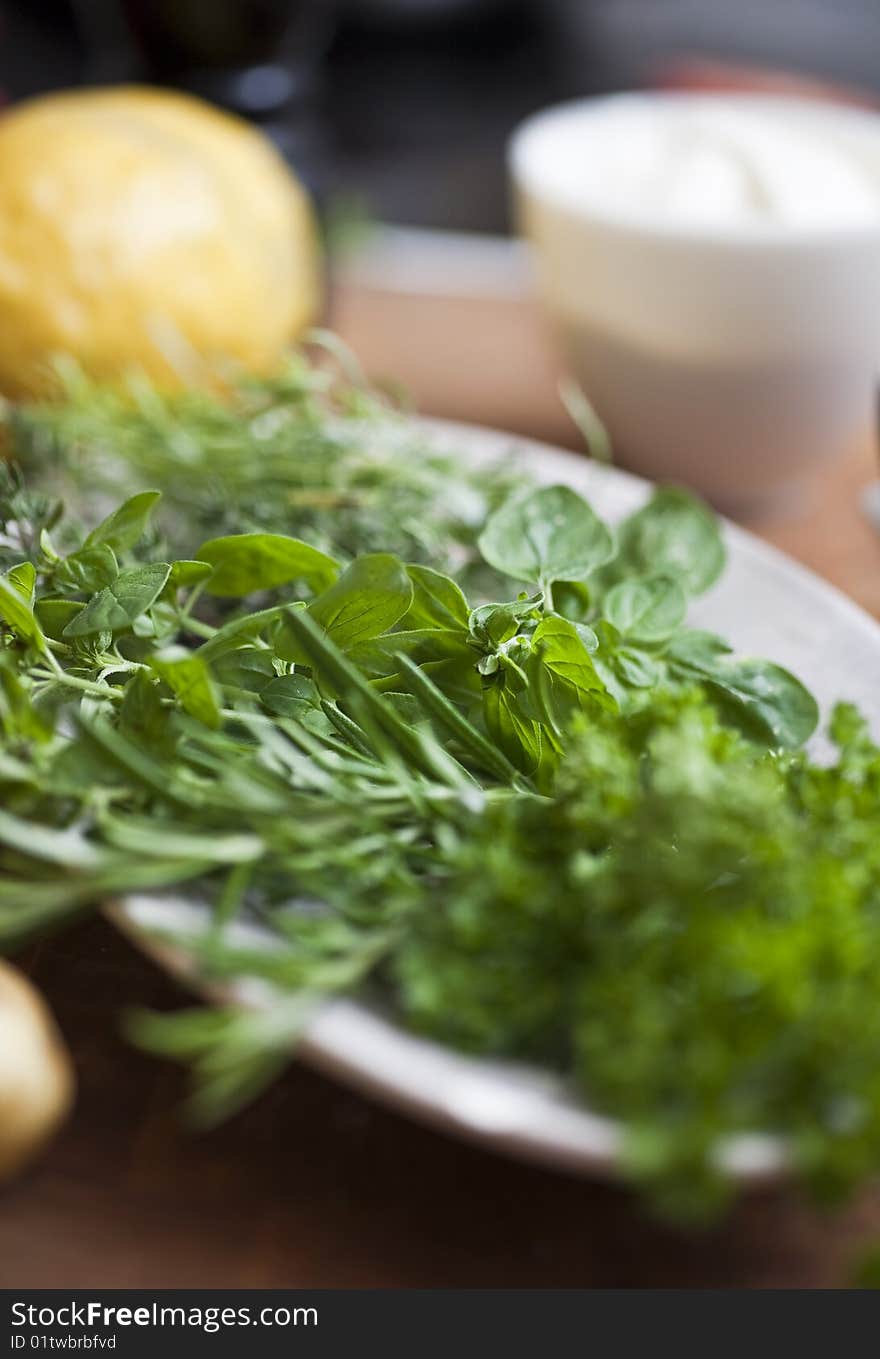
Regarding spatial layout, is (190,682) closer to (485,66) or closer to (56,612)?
(56,612)

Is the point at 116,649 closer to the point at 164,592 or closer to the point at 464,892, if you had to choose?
the point at 164,592

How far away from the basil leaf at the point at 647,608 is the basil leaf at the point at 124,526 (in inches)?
7.0

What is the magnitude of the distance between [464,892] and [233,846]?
68 millimetres

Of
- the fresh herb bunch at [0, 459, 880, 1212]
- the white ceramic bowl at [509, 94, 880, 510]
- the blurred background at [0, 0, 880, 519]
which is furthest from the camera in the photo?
the blurred background at [0, 0, 880, 519]

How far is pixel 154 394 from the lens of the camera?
0.76m

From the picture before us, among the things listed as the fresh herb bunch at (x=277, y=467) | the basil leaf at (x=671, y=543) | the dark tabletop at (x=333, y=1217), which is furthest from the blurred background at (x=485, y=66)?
the dark tabletop at (x=333, y=1217)

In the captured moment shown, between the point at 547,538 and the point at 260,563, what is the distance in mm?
119

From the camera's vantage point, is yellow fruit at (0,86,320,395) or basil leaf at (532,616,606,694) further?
yellow fruit at (0,86,320,395)

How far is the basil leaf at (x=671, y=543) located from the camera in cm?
59

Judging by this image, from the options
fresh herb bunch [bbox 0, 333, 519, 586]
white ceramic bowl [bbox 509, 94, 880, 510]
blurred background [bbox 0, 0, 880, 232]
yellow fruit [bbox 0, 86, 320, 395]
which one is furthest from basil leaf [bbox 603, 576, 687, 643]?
blurred background [bbox 0, 0, 880, 232]

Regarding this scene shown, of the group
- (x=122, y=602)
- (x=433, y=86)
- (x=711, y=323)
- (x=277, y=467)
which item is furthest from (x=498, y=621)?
(x=433, y=86)

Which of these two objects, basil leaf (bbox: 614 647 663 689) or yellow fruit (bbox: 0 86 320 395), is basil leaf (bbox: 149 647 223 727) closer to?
basil leaf (bbox: 614 647 663 689)

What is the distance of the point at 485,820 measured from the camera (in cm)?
39

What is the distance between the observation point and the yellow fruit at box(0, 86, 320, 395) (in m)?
0.82
